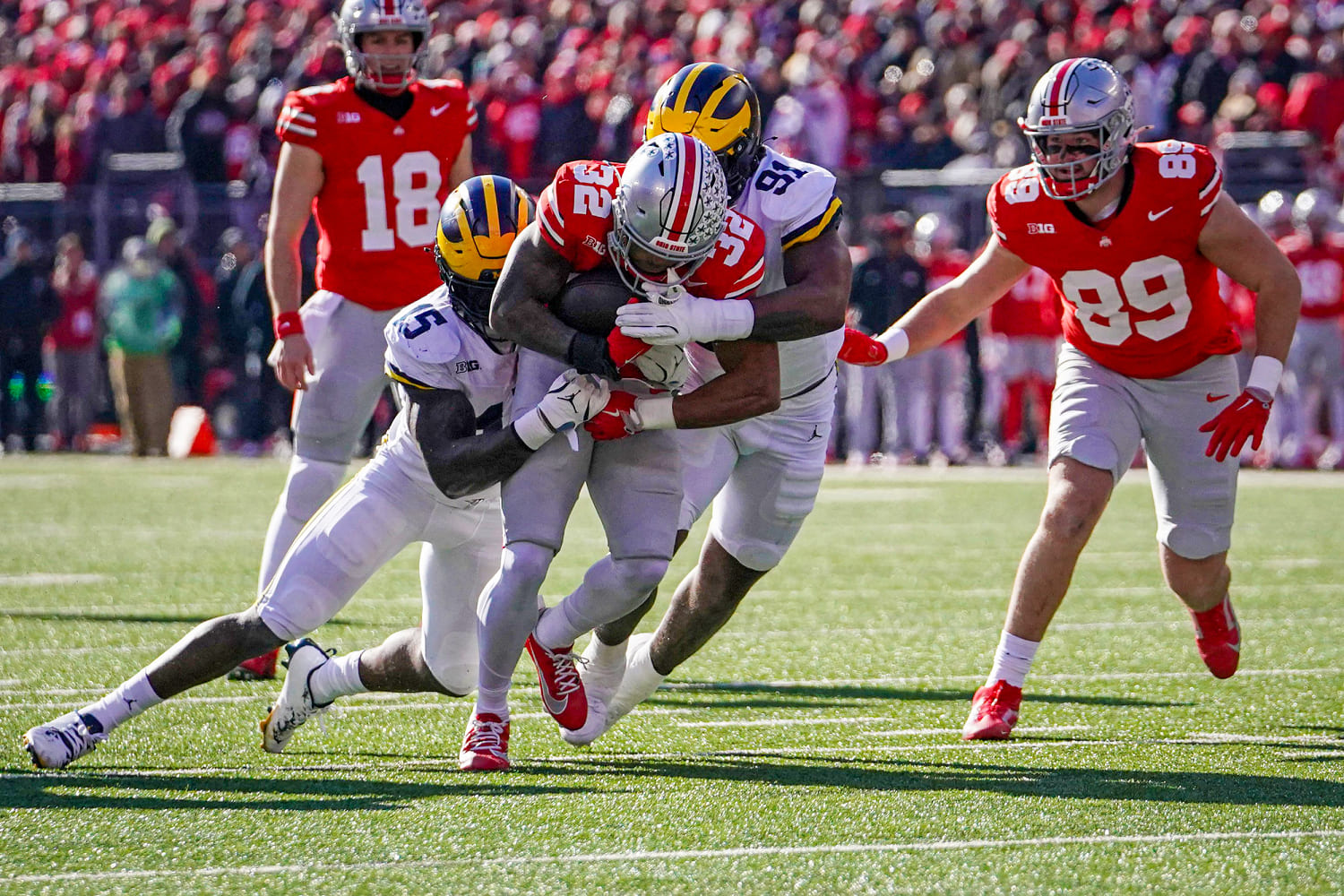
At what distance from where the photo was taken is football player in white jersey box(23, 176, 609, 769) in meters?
4.09

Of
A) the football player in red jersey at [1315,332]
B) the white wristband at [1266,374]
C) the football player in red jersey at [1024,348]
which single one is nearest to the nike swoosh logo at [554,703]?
the white wristband at [1266,374]

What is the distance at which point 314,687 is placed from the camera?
4340 mm

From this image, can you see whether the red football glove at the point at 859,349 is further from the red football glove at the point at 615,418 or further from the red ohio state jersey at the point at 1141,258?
the red football glove at the point at 615,418

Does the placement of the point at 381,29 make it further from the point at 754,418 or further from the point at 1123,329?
the point at 1123,329

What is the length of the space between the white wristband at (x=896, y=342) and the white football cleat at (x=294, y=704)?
1.67 metres

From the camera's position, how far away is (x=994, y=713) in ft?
15.1

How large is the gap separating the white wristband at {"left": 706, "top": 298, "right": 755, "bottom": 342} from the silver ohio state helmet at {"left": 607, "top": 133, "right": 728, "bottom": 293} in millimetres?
123

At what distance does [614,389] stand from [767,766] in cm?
91

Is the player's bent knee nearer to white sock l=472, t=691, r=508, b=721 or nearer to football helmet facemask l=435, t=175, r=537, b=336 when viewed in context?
white sock l=472, t=691, r=508, b=721

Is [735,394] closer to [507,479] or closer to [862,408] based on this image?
[507,479]

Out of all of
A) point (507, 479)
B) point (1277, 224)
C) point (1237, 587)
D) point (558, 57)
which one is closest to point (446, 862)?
point (507, 479)

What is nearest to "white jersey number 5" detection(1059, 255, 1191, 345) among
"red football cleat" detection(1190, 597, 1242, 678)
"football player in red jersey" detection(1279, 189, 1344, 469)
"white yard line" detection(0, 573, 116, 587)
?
"red football cleat" detection(1190, 597, 1242, 678)

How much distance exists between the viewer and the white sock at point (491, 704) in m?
4.17

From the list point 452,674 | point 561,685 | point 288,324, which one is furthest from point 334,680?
point 288,324
